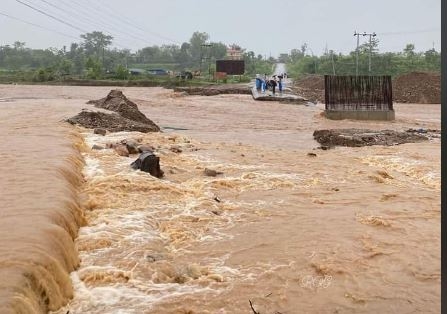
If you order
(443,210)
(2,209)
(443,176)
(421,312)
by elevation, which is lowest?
(421,312)

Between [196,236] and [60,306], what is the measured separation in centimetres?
260

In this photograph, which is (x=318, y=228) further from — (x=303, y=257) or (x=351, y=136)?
(x=351, y=136)

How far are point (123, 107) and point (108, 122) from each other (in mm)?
2662

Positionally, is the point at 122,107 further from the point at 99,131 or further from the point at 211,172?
the point at 211,172

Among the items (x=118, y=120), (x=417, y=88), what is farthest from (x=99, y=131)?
(x=417, y=88)

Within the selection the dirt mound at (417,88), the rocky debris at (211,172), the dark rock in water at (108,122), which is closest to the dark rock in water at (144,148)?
the rocky debris at (211,172)

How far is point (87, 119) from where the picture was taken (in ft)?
60.7

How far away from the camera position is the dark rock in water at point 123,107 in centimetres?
2022

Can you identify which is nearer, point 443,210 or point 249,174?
point 443,210

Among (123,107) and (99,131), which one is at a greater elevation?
(123,107)

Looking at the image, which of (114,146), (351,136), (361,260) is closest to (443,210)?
(361,260)

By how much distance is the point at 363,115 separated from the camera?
2389cm

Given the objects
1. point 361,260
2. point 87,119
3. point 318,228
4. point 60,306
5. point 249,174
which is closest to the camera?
point 60,306

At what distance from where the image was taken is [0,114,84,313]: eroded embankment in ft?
15.3
